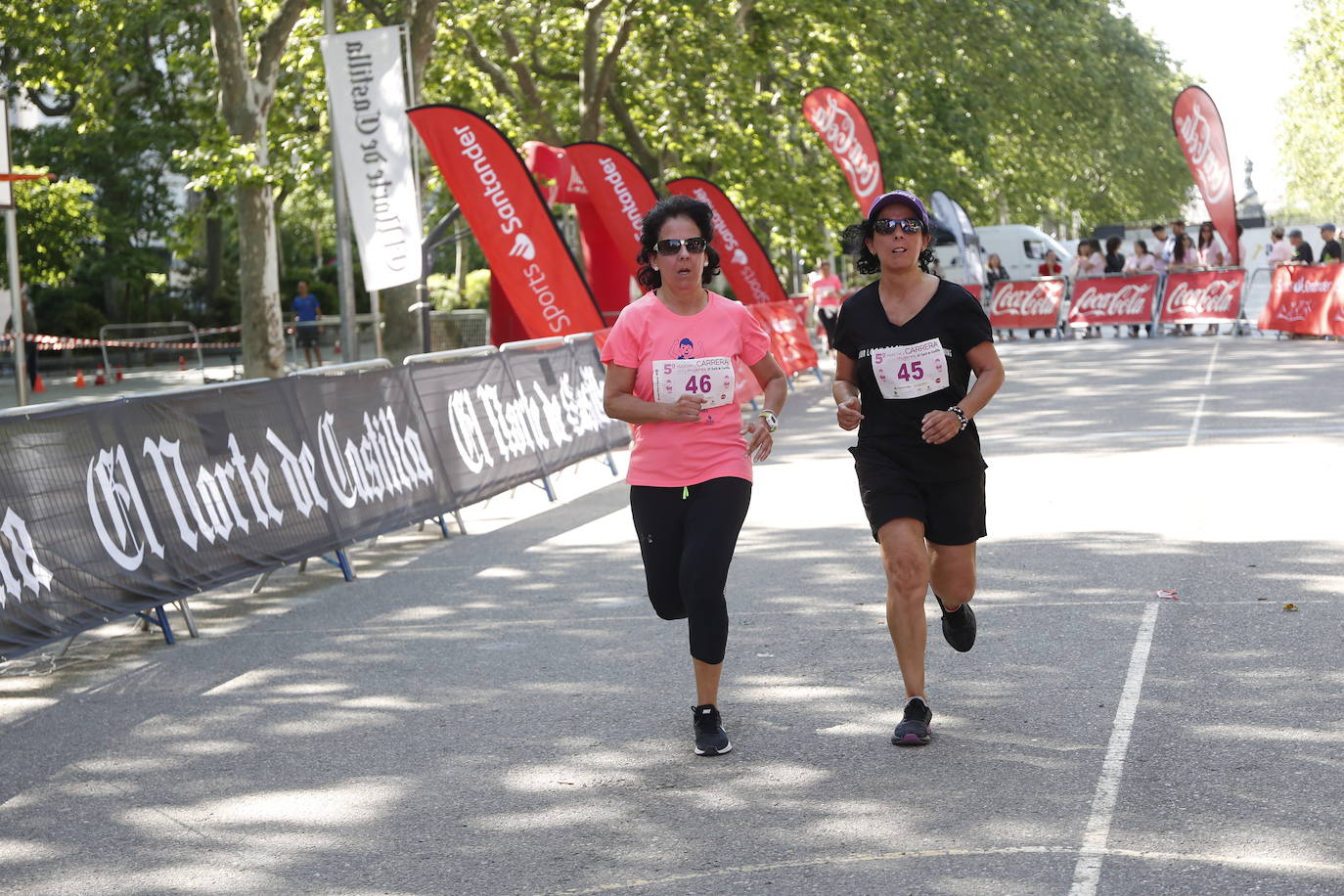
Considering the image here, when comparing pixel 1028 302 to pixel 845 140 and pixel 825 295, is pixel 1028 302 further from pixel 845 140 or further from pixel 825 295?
pixel 845 140

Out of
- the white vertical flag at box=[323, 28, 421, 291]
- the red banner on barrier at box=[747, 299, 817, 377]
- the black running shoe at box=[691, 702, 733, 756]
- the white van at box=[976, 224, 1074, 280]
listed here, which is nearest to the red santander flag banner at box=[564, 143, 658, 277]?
the red banner on barrier at box=[747, 299, 817, 377]

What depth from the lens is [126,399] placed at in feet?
28.4

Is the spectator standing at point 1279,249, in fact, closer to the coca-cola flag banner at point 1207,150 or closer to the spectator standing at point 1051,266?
the coca-cola flag banner at point 1207,150

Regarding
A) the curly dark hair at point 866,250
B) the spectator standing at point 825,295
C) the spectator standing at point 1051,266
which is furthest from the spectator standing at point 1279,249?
the curly dark hair at point 866,250

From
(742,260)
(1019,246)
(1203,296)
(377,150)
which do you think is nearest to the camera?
(377,150)

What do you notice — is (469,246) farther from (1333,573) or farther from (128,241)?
(1333,573)

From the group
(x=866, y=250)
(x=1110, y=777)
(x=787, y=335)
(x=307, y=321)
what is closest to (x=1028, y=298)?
(x=787, y=335)

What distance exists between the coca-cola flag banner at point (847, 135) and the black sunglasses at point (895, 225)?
2109cm

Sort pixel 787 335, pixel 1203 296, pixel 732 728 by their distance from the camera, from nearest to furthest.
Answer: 1. pixel 732 728
2. pixel 787 335
3. pixel 1203 296

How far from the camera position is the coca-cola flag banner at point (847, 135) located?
2697cm

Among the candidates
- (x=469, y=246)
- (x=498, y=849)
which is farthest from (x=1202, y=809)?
(x=469, y=246)

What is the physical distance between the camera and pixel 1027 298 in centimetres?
3362

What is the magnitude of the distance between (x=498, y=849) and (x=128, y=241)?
4053cm

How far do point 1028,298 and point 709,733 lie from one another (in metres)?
28.6
